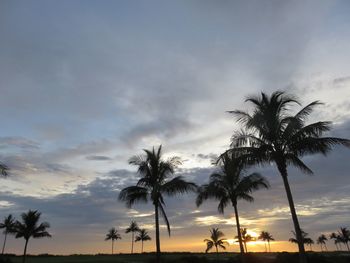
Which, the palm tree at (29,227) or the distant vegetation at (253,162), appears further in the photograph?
the palm tree at (29,227)

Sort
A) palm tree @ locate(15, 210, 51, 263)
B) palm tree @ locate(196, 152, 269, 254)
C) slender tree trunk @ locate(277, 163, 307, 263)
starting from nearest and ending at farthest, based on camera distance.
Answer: slender tree trunk @ locate(277, 163, 307, 263) → palm tree @ locate(196, 152, 269, 254) → palm tree @ locate(15, 210, 51, 263)

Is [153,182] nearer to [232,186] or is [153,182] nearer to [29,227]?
[232,186]

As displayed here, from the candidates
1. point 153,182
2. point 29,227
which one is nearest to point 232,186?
point 153,182

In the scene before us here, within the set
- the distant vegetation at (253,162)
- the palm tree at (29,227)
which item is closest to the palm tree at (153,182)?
the distant vegetation at (253,162)

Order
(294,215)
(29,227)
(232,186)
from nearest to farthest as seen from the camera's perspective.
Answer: (294,215) → (232,186) → (29,227)

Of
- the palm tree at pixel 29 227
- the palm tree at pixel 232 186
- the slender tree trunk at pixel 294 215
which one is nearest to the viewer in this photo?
the slender tree trunk at pixel 294 215

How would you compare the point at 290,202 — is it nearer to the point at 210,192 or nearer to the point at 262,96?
the point at 262,96

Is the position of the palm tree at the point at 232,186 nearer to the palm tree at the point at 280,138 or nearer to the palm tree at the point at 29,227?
the palm tree at the point at 280,138

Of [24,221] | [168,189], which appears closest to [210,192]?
[168,189]

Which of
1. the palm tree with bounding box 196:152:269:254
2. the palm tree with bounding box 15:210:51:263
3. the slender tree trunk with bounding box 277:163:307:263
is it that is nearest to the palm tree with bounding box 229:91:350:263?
the slender tree trunk with bounding box 277:163:307:263

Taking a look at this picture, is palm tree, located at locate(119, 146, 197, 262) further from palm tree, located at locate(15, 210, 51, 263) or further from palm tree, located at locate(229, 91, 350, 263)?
palm tree, located at locate(15, 210, 51, 263)

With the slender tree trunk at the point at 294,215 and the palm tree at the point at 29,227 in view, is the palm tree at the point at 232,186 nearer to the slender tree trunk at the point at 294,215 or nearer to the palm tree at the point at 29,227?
the slender tree trunk at the point at 294,215

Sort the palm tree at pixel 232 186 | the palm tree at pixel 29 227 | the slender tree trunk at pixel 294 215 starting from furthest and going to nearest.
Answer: the palm tree at pixel 29 227, the palm tree at pixel 232 186, the slender tree trunk at pixel 294 215

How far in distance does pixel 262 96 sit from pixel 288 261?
2257 cm
